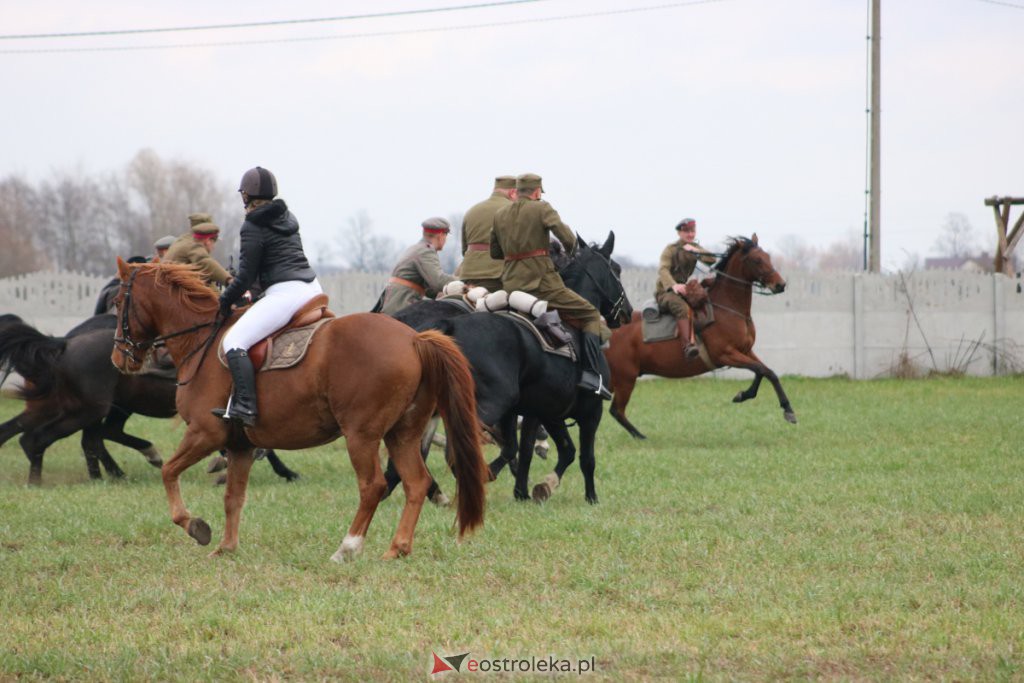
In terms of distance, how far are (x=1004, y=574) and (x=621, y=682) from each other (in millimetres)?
3101

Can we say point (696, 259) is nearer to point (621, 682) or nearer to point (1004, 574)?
point (1004, 574)

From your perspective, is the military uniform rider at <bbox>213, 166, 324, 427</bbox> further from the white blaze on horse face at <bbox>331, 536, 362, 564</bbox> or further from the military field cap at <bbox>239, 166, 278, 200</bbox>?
the white blaze on horse face at <bbox>331, 536, 362, 564</bbox>

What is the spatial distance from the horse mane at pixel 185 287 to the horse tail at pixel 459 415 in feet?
5.33

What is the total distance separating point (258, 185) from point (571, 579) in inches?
130

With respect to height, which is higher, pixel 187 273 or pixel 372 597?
pixel 187 273

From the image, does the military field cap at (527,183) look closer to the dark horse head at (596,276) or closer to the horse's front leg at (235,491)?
the dark horse head at (596,276)

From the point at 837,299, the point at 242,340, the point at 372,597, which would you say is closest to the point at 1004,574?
the point at 372,597

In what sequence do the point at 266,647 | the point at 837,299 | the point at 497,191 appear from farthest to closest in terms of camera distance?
the point at 837,299
the point at 497,191
the point at 266,647

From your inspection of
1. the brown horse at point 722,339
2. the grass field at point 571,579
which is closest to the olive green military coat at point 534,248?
the grass field at point 571,579

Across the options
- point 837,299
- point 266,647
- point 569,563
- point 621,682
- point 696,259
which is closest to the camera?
point 621,682

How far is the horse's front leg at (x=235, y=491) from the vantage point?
8.60 meters

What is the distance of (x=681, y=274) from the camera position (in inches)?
691

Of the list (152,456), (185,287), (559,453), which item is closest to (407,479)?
(185,287)

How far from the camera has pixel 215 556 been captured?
844 cm
